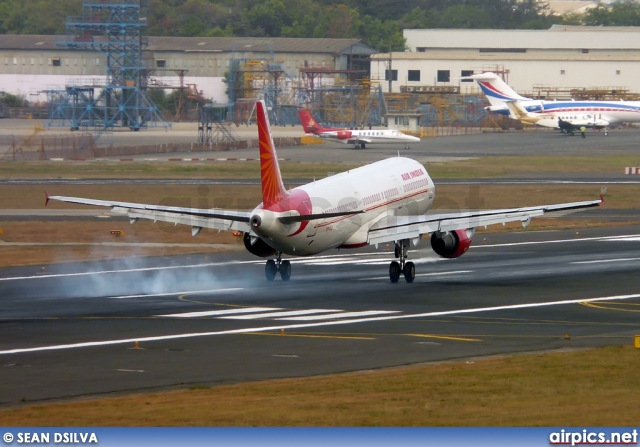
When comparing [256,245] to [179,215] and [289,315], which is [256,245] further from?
[289,315]

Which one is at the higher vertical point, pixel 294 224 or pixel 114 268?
pixel 294 224

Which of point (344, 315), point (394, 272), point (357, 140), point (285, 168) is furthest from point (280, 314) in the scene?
point (357, 140)

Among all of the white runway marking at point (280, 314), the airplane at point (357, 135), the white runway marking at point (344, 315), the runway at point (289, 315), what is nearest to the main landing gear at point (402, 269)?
the runway at point (289, 315)

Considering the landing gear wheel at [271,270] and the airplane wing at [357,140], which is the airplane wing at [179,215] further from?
the airplane wing at [357,140]

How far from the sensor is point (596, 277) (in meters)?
51.8

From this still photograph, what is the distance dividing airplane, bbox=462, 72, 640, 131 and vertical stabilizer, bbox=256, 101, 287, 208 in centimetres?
13962

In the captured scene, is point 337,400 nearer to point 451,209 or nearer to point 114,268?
point 114,268

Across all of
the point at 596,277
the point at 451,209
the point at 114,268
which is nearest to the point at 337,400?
the point at 596,277

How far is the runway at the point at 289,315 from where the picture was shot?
32.3m

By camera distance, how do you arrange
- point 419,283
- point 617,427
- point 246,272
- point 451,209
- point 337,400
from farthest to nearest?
point 451,209 < point 246,272 < point 419,283 < point 337,400 < point 617,427

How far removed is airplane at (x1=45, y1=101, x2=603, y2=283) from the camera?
45.5 m

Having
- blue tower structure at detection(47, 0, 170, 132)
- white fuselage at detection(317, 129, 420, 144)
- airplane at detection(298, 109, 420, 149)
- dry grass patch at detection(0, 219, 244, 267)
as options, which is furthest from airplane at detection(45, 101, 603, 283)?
blue tower structure at detection(47, 0, 170, 132)

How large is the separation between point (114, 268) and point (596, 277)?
22963 mm

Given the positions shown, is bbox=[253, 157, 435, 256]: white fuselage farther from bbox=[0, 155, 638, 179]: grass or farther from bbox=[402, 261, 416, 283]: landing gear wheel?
bbox=[0, 155, 638, 179]: grass
